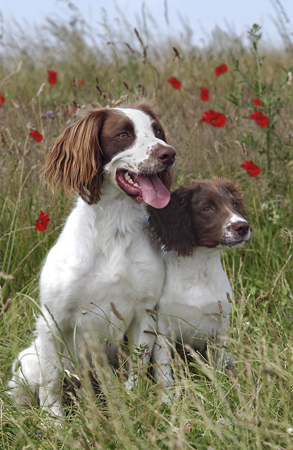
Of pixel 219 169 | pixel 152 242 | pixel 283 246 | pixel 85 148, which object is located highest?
pixel 85 148

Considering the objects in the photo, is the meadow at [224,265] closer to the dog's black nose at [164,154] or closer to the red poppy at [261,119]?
the red poppy at [261,119]

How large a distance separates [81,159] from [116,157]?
0.18 meters

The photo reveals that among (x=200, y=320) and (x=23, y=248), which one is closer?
(x=200, y=320)

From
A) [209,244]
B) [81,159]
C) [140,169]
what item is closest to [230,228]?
[209,244]

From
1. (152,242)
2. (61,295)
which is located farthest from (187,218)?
(61,295)

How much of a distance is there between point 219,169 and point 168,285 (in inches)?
80.4

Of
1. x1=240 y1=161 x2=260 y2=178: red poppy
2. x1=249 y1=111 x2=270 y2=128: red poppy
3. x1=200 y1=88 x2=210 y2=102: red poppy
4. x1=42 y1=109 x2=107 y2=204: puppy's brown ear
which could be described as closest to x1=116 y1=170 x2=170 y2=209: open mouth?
x1=42 y1=109 x2=107 y2=204: puppy's brown ear

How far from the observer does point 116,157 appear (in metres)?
2.47

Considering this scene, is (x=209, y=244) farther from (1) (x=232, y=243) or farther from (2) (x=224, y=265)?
(2) (x=224, y=265)

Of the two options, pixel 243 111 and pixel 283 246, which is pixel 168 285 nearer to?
pixel 283 246

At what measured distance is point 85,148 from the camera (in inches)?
97.3

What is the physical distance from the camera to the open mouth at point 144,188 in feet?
7.95

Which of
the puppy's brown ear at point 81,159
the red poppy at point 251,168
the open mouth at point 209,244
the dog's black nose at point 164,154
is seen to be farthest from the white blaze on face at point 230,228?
the red poppy at point 251,168

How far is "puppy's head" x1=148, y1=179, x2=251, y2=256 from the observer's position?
2.54m
